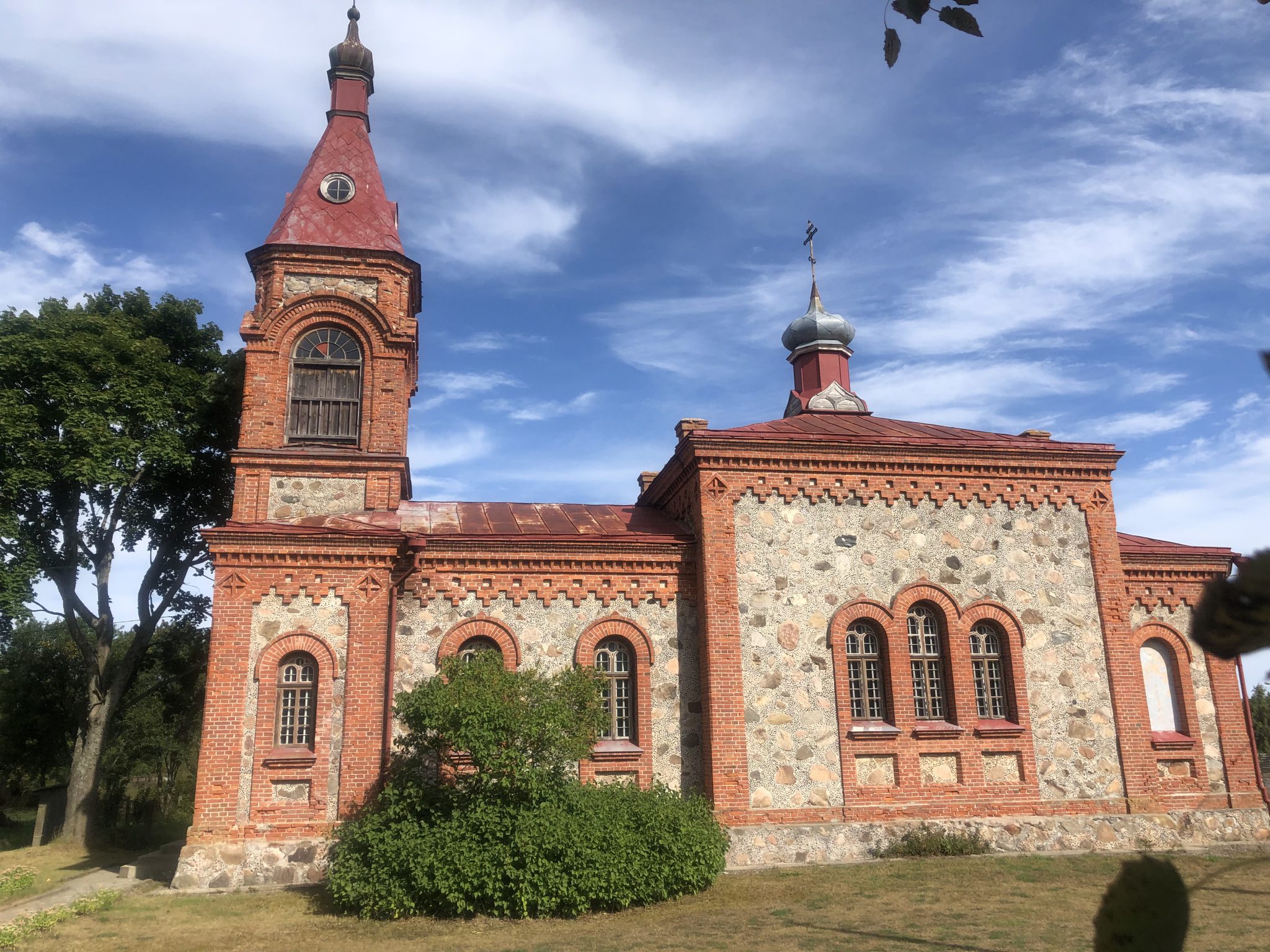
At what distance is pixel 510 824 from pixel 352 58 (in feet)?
55.2

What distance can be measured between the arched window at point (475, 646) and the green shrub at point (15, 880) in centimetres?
769

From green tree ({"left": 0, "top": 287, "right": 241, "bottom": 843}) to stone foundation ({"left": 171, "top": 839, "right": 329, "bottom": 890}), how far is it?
833cm

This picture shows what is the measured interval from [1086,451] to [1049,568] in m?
2.22

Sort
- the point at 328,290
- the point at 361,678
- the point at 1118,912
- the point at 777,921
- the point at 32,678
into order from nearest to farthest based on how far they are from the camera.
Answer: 1. the point at 1118,912
2. the point at 777,921
3. the point at 361,678
4. the point at 328,290
5. the point at 32,678

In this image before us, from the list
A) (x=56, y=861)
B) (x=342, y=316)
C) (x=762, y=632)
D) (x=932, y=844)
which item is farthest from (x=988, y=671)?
(x=56, y=861)

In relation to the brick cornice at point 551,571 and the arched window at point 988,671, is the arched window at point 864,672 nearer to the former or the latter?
the arched window at point 988,671

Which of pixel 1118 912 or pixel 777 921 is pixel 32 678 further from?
pixel 1118 912

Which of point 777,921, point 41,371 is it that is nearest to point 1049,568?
point 777,921

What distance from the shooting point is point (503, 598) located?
15352 millimetres

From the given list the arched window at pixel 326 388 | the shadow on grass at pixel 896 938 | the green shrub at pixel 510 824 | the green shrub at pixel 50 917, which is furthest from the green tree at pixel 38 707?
the shadow on grass at pixel 896 938

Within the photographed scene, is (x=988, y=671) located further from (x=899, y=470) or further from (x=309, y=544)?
(x=309, y=544)

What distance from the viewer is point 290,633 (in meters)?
14.6

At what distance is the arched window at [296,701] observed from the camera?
1438 centimetres

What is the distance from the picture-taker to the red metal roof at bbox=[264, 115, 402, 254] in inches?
720
